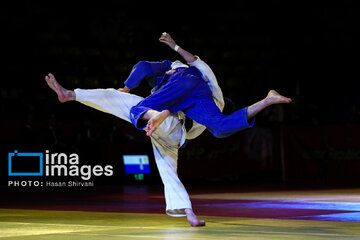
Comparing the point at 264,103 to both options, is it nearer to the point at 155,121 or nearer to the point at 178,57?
the point at 155,121

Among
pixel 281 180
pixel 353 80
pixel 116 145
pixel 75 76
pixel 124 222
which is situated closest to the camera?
pixel 124 222

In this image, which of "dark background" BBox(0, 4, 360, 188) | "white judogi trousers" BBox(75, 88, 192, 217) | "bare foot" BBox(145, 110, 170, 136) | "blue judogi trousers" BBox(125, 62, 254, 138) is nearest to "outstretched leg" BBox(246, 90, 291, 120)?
"blue judogi trousers" BBox(125, 62, 254, 138)

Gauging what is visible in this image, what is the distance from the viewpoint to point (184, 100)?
5629mm

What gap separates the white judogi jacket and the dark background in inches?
273

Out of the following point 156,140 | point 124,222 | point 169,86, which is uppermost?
Result: point 169,86

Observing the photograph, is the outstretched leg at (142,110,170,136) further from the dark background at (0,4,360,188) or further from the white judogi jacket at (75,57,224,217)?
the dark background at (0,4,360,188)

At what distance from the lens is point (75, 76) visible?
643 inches

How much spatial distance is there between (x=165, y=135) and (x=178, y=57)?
1210cm

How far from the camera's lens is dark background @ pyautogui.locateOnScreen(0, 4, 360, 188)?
13750 mm

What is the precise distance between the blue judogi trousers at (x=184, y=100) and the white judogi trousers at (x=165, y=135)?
12 cm

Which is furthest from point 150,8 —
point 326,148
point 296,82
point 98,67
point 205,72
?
point 205,72

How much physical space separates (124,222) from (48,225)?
27.9 inches

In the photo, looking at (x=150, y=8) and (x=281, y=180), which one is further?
(x=150, y=8)

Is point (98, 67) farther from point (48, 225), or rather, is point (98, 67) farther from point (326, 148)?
point (48, 225)
